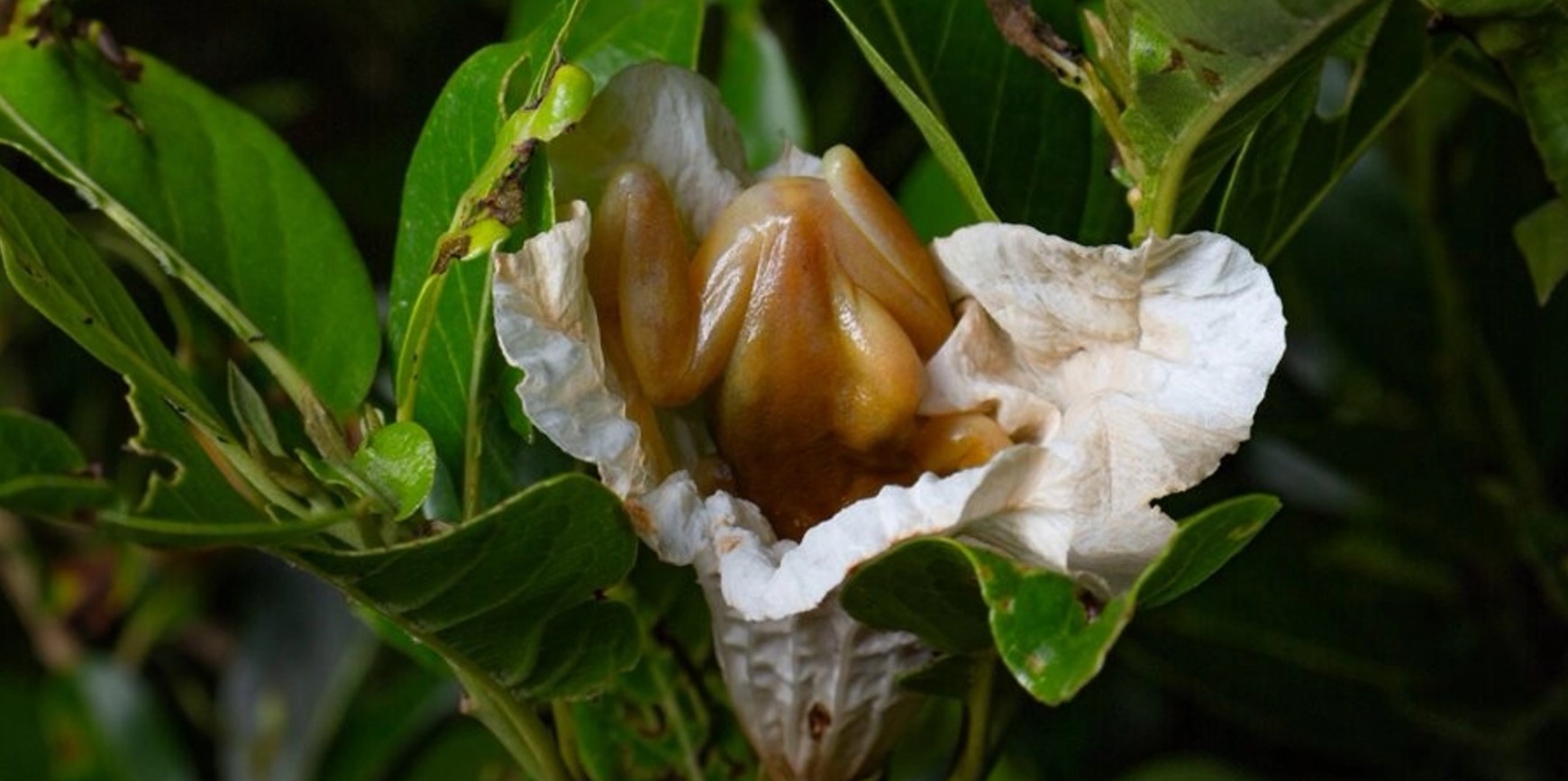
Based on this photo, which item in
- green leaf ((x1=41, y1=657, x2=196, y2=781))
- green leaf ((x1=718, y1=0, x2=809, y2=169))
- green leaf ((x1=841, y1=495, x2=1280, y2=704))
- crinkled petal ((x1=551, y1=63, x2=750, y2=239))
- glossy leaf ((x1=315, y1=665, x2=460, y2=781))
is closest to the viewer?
green leaf ((x1=841, y1=495, x2=1280, y2=704))

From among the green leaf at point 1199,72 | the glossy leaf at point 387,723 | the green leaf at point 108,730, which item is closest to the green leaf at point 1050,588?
the green leaf at point 1199,72

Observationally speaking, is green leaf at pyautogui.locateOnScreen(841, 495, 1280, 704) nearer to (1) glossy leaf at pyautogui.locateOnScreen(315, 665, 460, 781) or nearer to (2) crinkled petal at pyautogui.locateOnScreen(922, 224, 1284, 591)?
(2) crinkled petal at pyautogui.locateOnScreen(922, 224, 1284, 591)

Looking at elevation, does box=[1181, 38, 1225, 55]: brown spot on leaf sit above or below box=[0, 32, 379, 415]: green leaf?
above

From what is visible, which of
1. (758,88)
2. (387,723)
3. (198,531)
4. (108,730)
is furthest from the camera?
(108,730)

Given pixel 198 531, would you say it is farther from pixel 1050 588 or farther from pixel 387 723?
pixel 387 723

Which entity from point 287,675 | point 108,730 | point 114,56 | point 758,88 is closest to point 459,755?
point 287,675

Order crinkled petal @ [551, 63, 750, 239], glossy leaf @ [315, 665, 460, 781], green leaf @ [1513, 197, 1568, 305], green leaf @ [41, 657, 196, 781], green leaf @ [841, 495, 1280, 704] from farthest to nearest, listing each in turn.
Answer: green leaf @ [41, 657, 196, 781] < glossy leaf @ [315, 665, 460, 781] < green leaf @ [1513, 197, 1568, 305] < crinkled petal @ [551, 63, 750, 239] < green leaf @ [841, 495, 1280, 704]

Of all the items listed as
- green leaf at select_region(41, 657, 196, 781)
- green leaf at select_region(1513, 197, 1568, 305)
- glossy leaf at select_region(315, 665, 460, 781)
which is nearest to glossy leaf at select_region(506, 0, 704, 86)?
green leaf at select_region(1513, 197, 1568, 305)

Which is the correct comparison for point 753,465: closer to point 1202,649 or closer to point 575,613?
point 575,613
